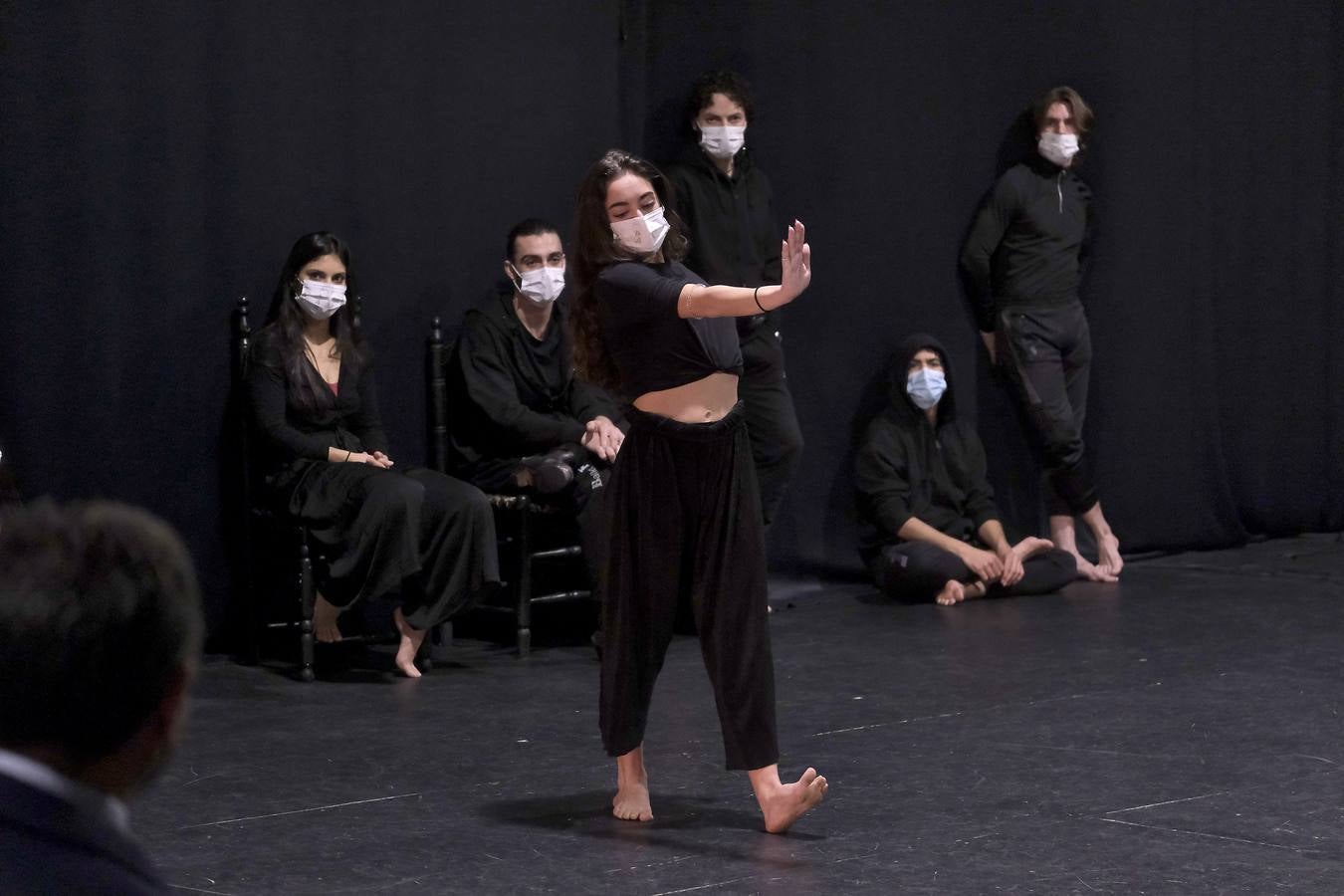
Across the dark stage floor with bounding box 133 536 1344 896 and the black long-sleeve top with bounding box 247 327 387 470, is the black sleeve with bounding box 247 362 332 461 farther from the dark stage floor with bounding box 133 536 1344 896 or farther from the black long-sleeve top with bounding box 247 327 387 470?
the dark stage floor with bounding box 133 536 1344 896

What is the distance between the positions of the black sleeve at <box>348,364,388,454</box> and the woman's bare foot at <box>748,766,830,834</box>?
2.15 metres

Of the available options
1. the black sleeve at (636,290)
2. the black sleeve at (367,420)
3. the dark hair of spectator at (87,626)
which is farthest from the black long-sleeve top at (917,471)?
the dark hair of spectator at (87,626)

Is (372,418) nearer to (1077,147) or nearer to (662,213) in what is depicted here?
(662,213)

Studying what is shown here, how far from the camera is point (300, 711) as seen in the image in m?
4.37

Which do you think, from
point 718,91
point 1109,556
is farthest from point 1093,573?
point 718,91

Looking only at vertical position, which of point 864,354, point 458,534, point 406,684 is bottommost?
point 406,684

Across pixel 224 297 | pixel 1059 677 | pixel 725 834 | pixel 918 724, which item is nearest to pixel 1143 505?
pixel 1059 677

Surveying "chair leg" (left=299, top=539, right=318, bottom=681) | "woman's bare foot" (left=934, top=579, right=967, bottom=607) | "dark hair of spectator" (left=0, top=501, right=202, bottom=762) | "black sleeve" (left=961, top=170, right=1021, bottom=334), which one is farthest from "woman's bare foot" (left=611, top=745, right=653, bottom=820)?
"black sleeve" (left=961, top=170, right=1021, bottom=334)

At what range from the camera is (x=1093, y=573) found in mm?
6246

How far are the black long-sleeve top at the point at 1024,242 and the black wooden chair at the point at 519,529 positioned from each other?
6.11ft

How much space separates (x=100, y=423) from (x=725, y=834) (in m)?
2.46

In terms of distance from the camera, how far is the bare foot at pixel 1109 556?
6.28 metres

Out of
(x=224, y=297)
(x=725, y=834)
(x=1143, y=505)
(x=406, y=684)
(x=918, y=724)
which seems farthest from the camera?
(x=1143, y=505)

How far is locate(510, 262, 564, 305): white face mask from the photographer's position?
5156 mm
